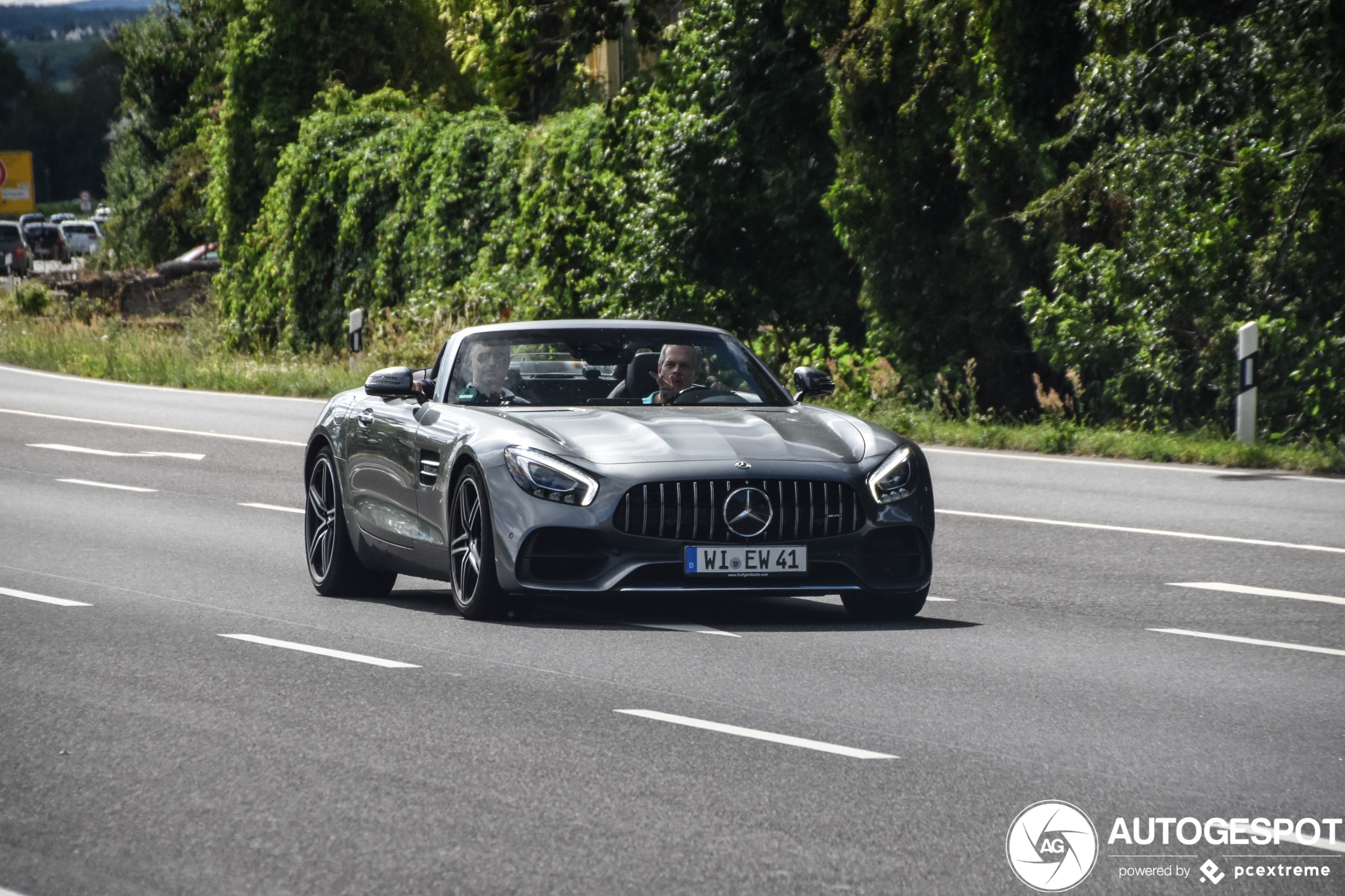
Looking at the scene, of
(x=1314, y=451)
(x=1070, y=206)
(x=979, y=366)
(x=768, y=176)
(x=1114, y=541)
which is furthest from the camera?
(x=768, y=176)

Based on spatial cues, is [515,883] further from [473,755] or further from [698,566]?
[698,566]

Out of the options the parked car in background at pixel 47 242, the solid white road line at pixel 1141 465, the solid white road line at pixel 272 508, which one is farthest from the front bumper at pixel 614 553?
the parked car in background at pixel 47 242

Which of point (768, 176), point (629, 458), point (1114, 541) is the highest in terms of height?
point (768, 176)

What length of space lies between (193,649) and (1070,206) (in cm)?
1300

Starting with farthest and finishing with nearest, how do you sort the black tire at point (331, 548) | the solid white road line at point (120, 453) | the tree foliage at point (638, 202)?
the tree foliage at point (638, 202) → the solid white road line at point (120, 453) → the black tire at point (331, 548)

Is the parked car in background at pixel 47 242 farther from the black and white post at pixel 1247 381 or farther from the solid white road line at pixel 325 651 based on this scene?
the solid white road line at pixel 325 651

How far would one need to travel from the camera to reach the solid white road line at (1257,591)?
10648mm

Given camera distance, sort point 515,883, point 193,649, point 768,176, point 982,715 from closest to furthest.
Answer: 1. point 515,883
2. point 982,715
3. point 193,649
4. point 768,176

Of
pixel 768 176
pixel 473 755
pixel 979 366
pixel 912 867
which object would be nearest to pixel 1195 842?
pixel 912 867

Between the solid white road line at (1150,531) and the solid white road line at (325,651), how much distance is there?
6.41 metres

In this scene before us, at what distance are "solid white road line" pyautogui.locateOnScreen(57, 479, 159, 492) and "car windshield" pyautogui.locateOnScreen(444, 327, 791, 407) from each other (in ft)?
25.0

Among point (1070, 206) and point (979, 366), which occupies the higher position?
point (1070, 206)

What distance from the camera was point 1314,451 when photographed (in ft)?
59.5

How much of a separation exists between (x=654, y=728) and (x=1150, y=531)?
743cm
